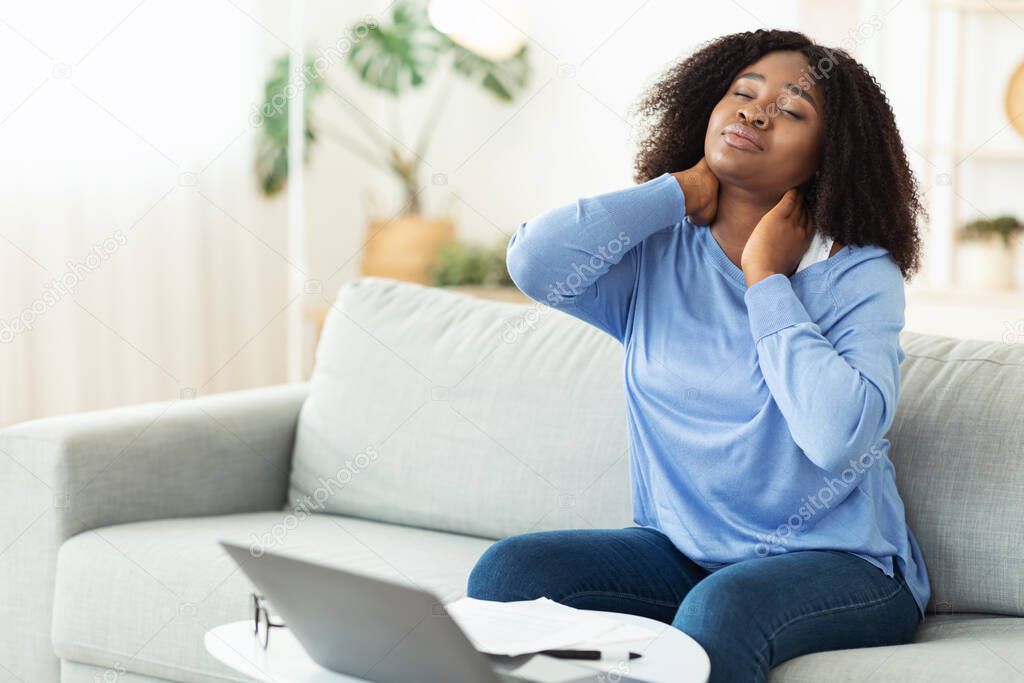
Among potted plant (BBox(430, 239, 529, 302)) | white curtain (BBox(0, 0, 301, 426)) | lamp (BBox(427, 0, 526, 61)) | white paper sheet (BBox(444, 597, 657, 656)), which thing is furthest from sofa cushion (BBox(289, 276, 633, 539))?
lamp (BBox(427, 0, 526, 61))

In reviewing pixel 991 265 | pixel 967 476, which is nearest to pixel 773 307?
pixel 967 476

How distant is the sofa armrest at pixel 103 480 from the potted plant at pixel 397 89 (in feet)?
5.82

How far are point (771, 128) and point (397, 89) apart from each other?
2603mm

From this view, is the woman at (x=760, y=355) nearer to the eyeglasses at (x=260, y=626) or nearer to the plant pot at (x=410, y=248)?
the eyeglasses at (x=260, y=626)

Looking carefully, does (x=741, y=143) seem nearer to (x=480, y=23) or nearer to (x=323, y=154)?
(x=480, y=23)

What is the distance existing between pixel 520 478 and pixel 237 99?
224 centimetres

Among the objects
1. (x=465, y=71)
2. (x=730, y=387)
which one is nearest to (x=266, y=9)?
(x=465, y=71)

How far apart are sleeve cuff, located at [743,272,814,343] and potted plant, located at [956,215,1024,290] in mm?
2335

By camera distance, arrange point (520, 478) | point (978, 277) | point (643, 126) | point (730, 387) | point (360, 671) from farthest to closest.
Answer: point (978, 277) → point (520, 478) → point (643, 126) → point (730, 387) → point (360, 671)

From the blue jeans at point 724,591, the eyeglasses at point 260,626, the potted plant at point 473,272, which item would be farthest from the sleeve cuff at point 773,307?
the potted plant at point 473,272

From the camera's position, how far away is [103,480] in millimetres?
2053

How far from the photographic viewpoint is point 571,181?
4.18m

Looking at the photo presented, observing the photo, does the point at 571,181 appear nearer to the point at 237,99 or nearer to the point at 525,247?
the point at 237,99

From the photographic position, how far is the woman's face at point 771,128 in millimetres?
1556
